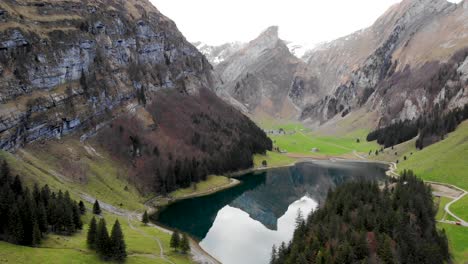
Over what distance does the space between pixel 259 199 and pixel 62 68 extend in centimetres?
8234

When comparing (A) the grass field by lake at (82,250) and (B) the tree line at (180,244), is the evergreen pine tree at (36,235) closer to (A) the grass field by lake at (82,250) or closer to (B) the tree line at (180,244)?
(A) the grass field by lake at (82,250)

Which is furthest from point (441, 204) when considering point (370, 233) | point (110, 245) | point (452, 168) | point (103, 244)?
point (103, 244)

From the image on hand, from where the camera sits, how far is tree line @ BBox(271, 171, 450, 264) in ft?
241

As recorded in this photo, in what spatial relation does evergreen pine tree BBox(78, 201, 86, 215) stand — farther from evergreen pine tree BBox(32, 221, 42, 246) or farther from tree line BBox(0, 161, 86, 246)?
evergreen pine tree BBox(32, 221, 42, 246)

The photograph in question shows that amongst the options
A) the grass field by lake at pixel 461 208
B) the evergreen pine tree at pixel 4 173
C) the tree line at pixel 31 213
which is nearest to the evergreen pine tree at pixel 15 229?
the tree line at pixel 31 213

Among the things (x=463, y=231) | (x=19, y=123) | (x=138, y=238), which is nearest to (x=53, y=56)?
(x=19, y=123)

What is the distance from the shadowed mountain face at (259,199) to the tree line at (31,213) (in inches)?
1303

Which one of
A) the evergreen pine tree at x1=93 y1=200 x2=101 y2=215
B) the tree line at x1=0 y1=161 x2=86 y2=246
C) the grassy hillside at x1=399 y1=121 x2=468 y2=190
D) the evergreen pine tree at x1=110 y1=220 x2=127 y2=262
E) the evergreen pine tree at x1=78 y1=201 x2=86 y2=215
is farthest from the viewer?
the grassy hillside at x1=399 y1=121 x2=468 y2=190

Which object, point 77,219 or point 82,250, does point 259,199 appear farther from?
point 82,250

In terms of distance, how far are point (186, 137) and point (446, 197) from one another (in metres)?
111

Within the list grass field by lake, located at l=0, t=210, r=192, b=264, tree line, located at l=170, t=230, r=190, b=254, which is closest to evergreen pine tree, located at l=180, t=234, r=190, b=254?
tree line, located at l=170, t=230, r=190, b=254

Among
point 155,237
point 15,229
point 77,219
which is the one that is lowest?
point 155,237

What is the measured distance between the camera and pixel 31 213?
247 feet

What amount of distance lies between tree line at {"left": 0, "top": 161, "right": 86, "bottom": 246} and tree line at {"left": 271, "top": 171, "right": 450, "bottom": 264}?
41214mm
